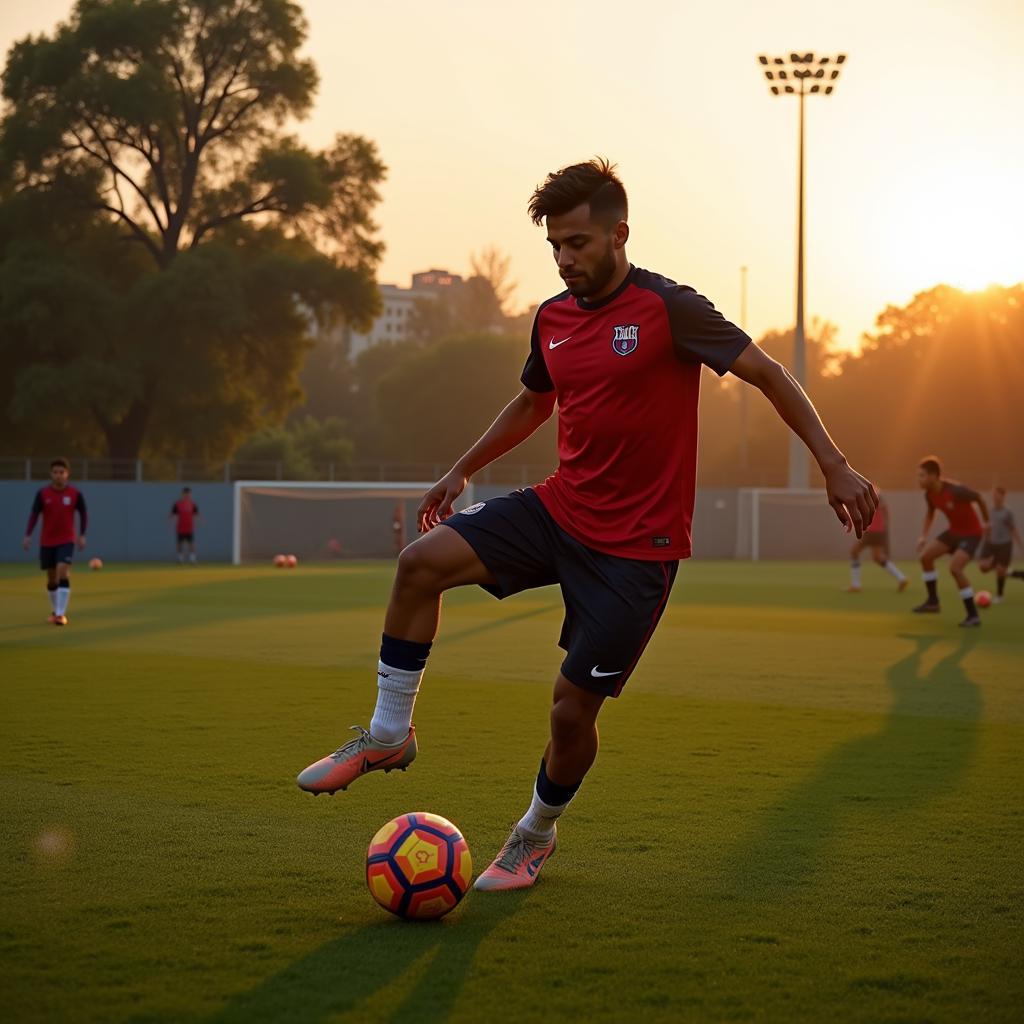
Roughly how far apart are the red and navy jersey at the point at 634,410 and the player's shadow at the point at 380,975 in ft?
4.51

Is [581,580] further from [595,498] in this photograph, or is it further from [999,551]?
[999,551]

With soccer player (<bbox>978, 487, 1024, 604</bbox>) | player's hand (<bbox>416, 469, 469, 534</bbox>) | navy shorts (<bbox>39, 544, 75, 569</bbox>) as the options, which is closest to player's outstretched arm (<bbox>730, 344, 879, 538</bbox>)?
player's hand (<bbox>416, 469, 469, 534</bbox>)

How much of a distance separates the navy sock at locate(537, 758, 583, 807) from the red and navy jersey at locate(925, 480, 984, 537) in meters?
14.6

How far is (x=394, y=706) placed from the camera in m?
4.99

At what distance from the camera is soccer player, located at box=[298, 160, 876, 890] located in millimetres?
4969

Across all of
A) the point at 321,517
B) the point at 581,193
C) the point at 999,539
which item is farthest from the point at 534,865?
the point at 321,517

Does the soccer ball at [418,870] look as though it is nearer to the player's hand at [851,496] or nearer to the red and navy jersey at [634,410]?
the red and navy jersey at [634,410]

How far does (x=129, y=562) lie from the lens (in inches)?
1735

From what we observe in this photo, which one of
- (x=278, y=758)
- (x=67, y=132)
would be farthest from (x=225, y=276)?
(x=278, y=758)

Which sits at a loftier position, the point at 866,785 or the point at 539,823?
the point at 539,823

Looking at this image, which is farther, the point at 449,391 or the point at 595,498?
the point at 449,391

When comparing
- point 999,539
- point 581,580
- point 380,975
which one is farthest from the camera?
point 999,539

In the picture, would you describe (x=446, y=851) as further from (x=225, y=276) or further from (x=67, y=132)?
(x=67, y=132)

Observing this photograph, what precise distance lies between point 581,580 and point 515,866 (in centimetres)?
108
